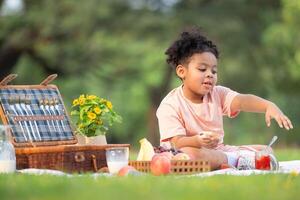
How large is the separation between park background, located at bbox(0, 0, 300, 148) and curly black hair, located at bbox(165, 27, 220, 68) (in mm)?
13593

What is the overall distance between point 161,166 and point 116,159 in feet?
1.03

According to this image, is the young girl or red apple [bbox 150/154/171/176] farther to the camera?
the young girl

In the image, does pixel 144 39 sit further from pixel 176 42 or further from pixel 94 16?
pixel 176 42

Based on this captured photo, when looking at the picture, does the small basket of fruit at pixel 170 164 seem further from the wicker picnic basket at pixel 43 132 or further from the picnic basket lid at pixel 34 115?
the picnic basket lid at pixel 34 115

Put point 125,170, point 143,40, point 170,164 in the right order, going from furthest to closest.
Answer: point 143,40
point 170,164
point 125,170

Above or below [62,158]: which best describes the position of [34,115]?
above

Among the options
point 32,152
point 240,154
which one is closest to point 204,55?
point 240,154

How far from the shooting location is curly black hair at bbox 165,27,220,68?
6.52 metres

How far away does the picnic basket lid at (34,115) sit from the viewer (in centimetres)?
610

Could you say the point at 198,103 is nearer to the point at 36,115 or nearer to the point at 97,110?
the point at 97,110

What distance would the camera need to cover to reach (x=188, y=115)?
6.39 meters

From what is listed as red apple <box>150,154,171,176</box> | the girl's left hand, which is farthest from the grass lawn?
the girl's left hand

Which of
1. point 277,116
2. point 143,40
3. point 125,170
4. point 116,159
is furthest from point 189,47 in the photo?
point 143,40

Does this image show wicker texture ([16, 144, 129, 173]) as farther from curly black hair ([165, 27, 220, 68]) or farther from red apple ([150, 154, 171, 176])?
curly black hair ([165, 27, 220, 68])
